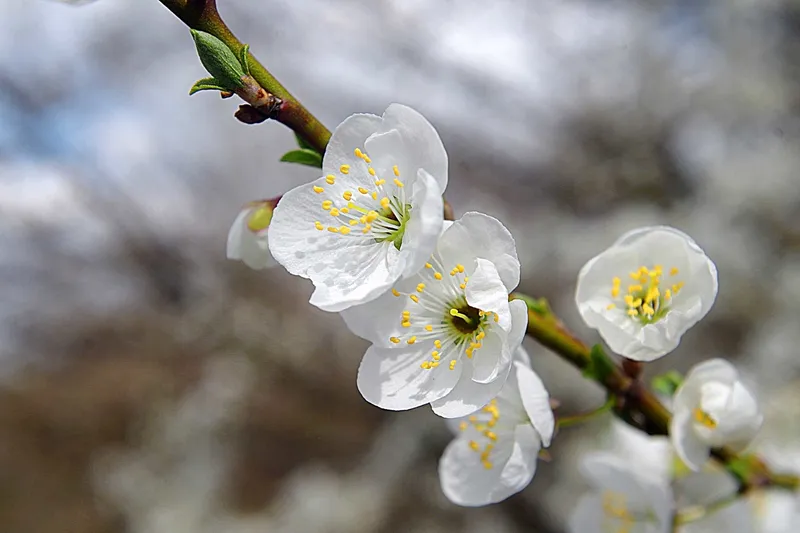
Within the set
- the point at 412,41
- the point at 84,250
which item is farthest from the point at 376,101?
the point at 84,250

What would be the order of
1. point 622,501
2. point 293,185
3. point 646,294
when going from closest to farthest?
point 646,294 < point 622,501 < point 293,185

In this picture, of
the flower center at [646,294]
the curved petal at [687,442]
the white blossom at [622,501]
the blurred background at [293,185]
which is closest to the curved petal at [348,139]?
the flower center at [646,294]

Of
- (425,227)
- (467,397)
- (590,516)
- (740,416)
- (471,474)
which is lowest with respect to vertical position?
(590,516)

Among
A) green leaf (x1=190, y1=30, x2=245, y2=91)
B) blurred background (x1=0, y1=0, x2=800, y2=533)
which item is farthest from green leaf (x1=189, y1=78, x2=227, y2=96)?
blurred background (x1=0, y1=0, x2=800, y2=533)

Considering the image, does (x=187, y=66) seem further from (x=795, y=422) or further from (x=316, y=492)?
(x=795, y=422)

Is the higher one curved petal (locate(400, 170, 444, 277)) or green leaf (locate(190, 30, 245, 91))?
green leaf (locate(190, 30, 245, 91))

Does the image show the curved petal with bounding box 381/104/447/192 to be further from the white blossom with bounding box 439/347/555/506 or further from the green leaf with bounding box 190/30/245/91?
the white blossom with bounding box 439/347/555/506

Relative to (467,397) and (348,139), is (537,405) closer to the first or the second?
(467,397)

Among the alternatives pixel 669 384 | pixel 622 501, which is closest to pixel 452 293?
pixel 669 384
